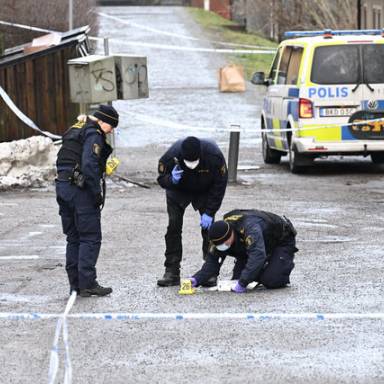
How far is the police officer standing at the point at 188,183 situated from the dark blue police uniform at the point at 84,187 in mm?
611

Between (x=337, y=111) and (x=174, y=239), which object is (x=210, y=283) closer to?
(x=174, y=239)

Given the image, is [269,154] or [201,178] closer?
[201,178]

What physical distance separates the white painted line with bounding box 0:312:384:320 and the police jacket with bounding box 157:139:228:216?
4.63 feet

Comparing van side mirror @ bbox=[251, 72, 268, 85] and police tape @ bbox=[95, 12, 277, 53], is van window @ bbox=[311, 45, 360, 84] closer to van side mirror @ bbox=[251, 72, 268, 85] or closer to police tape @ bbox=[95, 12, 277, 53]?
van side mirror @ bbox=[251, 72, 268, 85]

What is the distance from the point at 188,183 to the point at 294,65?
28.8 feet

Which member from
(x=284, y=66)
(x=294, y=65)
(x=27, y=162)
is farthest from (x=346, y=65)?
(x=27, y=162)

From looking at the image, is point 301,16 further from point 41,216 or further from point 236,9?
point 41,216

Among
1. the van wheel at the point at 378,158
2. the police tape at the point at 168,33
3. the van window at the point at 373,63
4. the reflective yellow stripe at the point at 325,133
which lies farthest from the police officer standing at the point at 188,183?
the police tape at the point at 168,33

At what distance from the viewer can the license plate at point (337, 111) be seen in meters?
→ 17.8

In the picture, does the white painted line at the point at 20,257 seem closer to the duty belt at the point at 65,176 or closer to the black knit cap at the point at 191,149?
the duty belt at the point at 65,176

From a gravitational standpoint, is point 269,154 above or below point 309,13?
below

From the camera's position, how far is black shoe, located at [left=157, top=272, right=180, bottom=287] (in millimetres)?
10195

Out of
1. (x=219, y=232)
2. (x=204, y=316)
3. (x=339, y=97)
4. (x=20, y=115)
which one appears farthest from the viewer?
(x=20, y=115)

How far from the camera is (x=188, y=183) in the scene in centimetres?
1014
